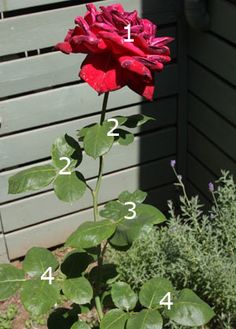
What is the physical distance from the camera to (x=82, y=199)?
316cm

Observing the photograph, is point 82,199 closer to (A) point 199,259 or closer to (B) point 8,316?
(B) point 8,316

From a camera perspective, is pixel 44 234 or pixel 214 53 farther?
pixel 44 234

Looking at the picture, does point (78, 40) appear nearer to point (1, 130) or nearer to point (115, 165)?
point (1, 130)

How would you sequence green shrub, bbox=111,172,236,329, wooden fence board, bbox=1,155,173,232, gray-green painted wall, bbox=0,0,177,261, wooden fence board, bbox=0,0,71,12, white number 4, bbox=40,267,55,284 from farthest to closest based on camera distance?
wooden fence board, bbox=1,155,173,232
gray-green painted wall, bbox=0,0,177,261
wooden fence board, bbox=0,0,71,12
green shrub, bbox=111,172,236,329
white number 4, bbox=40,267,55,284

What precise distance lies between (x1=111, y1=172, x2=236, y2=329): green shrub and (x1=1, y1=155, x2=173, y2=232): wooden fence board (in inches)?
25.1

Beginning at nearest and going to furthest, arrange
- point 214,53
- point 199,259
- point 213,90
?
point 199,259 < point 214,53 < point 213,90

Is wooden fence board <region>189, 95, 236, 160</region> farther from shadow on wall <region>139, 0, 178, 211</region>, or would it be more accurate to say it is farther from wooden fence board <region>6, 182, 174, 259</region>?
wooden fence board <region>6, 182, 174, 259</region>

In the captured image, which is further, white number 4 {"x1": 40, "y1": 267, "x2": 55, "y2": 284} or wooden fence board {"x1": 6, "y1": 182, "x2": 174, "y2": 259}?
wooden fence board {"x1": 6, "y1": 182, "x2": 174, "y2": 259}

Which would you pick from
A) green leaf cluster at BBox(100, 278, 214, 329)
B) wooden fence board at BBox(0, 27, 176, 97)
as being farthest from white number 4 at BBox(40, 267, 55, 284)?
wooden fence board at BBox(0, 27, 176, 97)

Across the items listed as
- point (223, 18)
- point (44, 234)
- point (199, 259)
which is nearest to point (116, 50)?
point (199, 259)

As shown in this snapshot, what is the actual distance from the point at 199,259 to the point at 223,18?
3.87 ft

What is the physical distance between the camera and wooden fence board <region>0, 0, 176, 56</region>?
8.19 ft

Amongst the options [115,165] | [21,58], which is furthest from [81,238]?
[115,165]

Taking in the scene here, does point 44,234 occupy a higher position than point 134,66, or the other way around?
point 134,66
